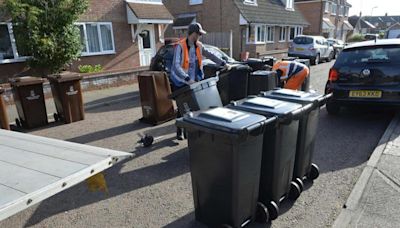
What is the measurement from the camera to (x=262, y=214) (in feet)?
9.71

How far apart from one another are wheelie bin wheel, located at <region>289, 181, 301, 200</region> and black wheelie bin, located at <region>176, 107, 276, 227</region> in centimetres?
58

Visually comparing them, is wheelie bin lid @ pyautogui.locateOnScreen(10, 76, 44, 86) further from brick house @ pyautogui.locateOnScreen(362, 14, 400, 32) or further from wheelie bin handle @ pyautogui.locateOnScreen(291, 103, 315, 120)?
brick house @ pyautogui.locateOnScreen(362, 14, 400, 32)

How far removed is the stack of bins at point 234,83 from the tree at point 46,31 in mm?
6590

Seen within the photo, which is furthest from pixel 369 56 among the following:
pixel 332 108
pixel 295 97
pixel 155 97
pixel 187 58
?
pixel 155 97

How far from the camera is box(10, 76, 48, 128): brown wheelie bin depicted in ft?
20.6

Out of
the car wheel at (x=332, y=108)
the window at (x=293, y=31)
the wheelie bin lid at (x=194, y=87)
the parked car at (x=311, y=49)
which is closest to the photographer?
the wheelie bin lid at (x=194, y=87)

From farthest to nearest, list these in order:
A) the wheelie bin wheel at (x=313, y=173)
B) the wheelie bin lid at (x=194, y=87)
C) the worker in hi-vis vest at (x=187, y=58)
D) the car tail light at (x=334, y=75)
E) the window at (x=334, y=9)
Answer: the window at (x=334, y=9) → the car tail light at (x=334, y=75) → the worker in hi-vis vest at (x=187, y=58) → the wheelie bin lid at (x=194, y=87) → the wheelie bin wheel at (x=313, y=173)

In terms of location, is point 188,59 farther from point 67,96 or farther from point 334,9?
point 334,9

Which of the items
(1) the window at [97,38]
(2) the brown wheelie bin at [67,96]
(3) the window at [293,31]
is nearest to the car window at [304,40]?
(3) the window at [293,31]

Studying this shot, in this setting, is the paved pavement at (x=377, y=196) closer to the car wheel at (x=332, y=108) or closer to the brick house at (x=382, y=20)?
the car wheel at (x=332, y=108)

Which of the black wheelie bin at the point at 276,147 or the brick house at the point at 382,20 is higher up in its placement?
the brick house at the point at 382,20

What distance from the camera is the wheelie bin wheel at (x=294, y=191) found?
3.34m

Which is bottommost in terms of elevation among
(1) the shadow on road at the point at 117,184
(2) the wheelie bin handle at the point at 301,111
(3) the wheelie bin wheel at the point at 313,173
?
(1) the shadow on road at the point at 117,184

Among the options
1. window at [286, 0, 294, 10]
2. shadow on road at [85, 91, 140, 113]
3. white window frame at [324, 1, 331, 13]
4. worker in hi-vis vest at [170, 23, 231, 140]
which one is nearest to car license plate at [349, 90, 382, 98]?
worker in hi-vis vest at [170, 23, 231, 140]
